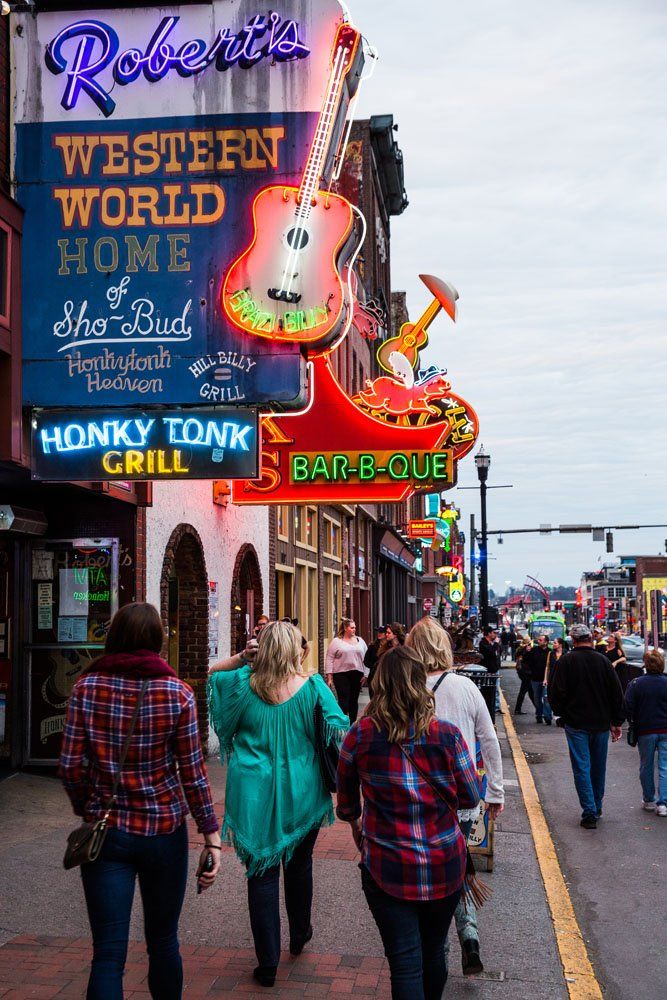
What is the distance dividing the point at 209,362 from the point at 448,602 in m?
78.0

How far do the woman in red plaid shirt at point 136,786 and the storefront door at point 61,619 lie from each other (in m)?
6.64

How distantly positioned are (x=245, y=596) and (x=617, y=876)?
9.70 m

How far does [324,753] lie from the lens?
18.1 feet

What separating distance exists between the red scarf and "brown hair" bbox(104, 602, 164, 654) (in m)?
0.03

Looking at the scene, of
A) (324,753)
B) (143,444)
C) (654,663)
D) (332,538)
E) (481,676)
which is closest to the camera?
(324,753)

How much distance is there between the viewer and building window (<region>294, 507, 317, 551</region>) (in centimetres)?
2219

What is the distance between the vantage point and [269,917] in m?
5.43

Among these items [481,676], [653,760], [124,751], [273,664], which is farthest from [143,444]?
[653,760]

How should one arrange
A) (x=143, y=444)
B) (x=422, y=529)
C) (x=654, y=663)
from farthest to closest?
(x=422, y=529), (x=654, y=663), (x=143, y=444)

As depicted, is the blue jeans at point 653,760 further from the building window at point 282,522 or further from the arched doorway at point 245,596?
the building window at point 282,522

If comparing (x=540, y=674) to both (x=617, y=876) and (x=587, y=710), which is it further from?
(x=617, y=876)

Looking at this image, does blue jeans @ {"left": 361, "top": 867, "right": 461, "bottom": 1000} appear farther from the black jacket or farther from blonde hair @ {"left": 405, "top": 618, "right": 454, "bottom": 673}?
the black jacket

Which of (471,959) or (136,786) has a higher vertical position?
(136,786)

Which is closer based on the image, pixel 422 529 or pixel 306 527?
pixel 306 527
